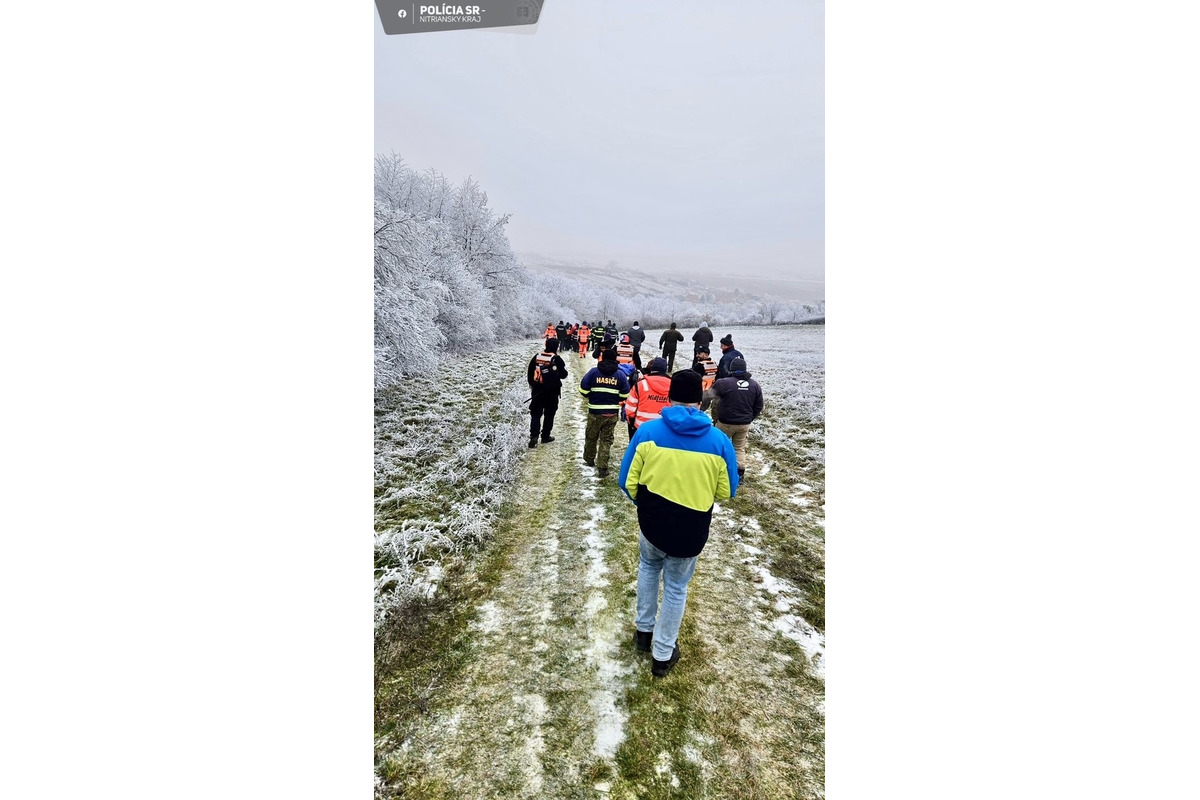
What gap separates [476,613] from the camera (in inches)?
111

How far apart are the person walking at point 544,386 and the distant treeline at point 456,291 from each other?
0.54m

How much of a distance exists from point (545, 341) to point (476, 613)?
384 cm

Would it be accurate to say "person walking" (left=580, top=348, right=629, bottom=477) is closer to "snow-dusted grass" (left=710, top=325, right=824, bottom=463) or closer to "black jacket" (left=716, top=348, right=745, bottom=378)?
"black jacket" (left=716, top=348, right=745, bottom=378)

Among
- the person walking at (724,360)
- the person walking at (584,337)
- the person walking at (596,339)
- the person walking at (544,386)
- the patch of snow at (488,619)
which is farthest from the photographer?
the person walking at (584,337)

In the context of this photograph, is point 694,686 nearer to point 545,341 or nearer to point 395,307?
point 395,307

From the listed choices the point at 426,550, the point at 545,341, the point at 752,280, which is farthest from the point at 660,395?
the point at 426,550

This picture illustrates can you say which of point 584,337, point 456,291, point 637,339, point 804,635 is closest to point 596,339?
point 584,337

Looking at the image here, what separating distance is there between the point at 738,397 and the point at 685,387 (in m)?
2.62

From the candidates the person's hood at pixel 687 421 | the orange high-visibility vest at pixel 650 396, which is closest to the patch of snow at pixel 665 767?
the person's hood at pixel 687 421

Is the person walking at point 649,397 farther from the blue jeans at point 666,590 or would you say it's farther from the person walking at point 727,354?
the blue jeans at point 666,590

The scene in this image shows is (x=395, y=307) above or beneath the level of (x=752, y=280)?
beneath

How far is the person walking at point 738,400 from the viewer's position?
468 centimetres

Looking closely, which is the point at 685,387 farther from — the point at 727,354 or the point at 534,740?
the point at 727,354

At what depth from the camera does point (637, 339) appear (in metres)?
7.14
